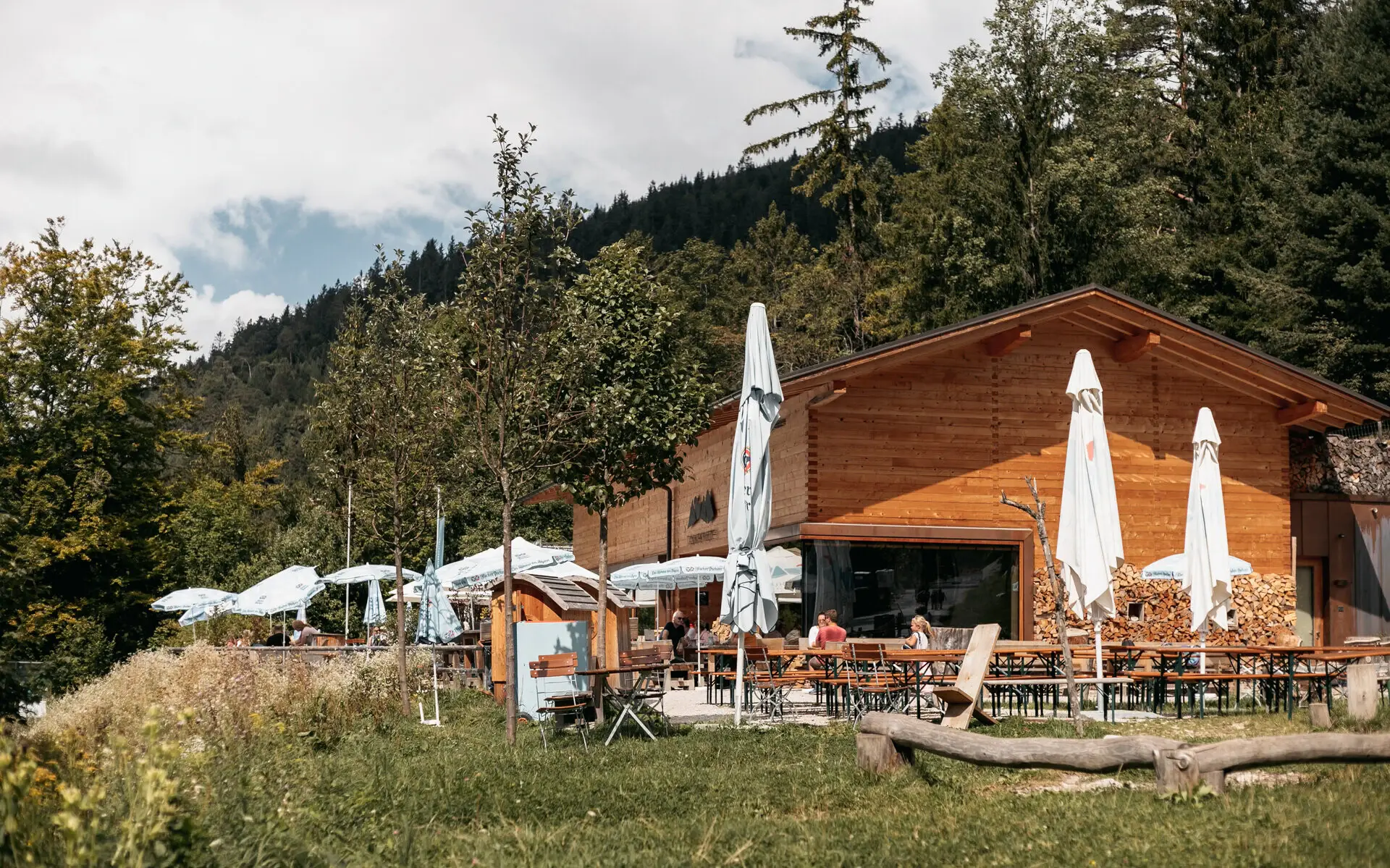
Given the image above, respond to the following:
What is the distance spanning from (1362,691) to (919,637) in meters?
Result: 6.37

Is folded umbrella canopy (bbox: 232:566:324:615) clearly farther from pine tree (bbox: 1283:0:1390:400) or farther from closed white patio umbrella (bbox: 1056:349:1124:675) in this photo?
pine tree (bbox: 1283:0:1390:400)

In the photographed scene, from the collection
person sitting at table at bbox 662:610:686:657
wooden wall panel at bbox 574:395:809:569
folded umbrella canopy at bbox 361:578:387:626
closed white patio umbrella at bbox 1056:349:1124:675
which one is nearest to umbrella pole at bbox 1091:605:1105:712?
closed white patio umbrella at bbox 1056:349:1124:675

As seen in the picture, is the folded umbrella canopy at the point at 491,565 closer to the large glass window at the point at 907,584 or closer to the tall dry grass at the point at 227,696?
the tall dry grass at the point at 227,696

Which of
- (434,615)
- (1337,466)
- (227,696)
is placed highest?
(1337,466)

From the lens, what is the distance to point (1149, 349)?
22672mm

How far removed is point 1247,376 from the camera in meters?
23.1

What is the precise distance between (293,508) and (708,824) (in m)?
57.8

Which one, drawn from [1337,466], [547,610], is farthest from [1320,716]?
[1337,466]

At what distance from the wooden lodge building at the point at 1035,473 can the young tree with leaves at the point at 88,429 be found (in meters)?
17.9

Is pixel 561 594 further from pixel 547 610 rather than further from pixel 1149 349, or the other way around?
pixel 1149 349

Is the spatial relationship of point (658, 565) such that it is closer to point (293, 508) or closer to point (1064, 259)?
point (1064, 259)

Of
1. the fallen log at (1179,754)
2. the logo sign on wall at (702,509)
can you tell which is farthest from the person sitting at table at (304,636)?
the fallen log at (1179,754)

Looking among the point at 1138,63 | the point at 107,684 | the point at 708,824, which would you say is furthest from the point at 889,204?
the point at 708,824

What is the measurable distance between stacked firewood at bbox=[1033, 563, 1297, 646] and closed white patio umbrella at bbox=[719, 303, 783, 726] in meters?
9.78
